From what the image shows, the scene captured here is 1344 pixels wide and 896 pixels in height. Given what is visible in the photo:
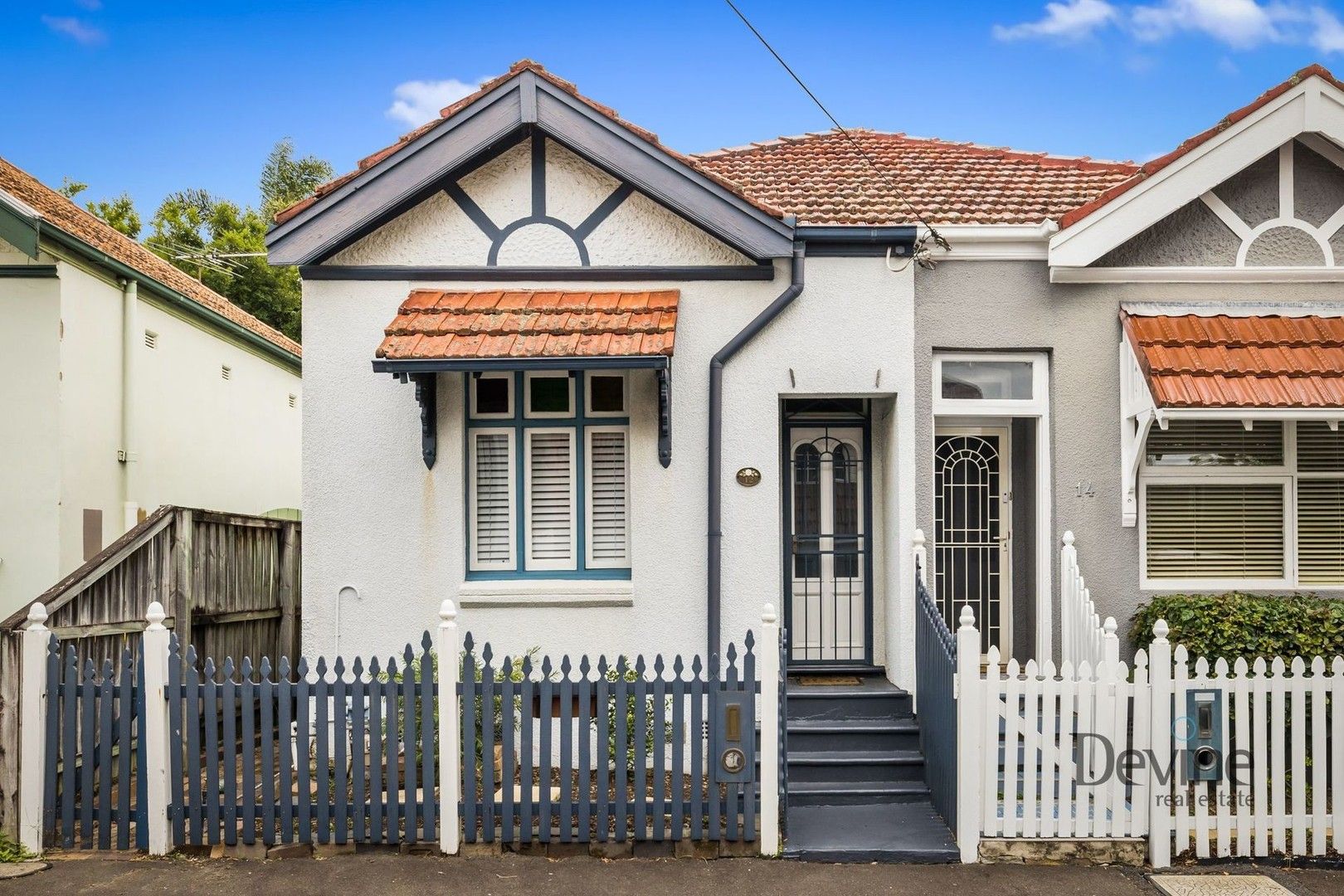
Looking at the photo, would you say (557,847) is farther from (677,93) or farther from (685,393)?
(677,93)

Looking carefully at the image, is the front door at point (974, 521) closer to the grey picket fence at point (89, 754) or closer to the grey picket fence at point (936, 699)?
the grey picket fence at point (936, 699)

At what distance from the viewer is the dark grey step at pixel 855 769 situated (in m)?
7.28

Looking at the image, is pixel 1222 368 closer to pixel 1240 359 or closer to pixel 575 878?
pixel 1240 359

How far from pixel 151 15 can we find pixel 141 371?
668cm

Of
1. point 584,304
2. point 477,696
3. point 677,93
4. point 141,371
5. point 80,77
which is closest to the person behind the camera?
point 477,696

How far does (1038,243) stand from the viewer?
807 centimetres

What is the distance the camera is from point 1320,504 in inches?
327

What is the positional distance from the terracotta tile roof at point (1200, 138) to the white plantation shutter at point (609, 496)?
390cm

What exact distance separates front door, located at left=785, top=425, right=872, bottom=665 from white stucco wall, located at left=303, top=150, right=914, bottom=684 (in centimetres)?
63

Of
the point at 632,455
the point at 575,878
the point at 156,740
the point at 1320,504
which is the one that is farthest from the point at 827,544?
the point at 156,740

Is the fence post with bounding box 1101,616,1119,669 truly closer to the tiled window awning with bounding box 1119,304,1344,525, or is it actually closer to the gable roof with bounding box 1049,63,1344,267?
the tiled window awning with bounding box 1119,304,1344,525

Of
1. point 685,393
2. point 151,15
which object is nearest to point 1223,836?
point 685,393

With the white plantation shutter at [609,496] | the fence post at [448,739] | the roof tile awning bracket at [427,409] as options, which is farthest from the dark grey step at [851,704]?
the roof tile awning bracket at [427,409]

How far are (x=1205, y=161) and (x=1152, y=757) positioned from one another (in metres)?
4.53
